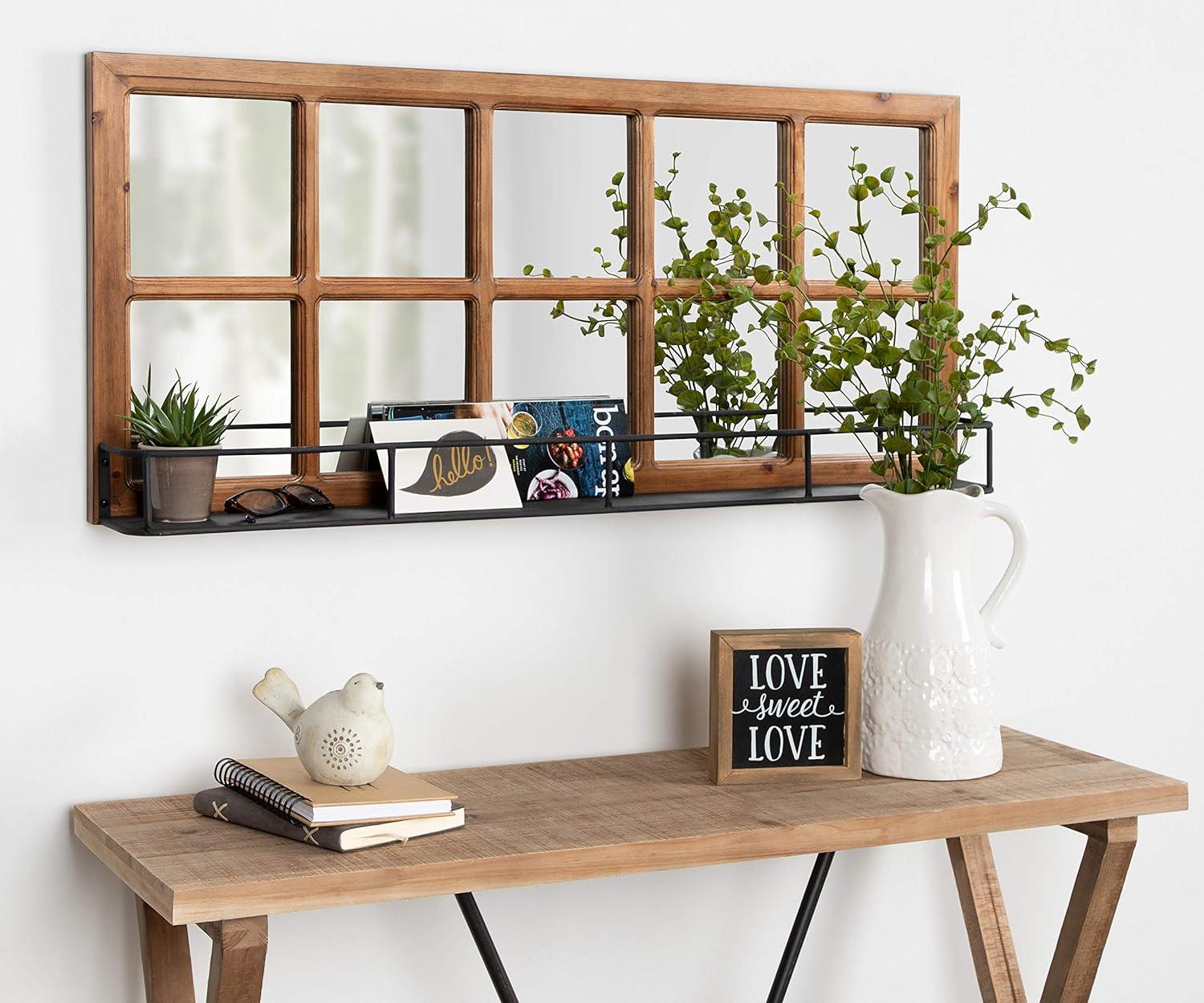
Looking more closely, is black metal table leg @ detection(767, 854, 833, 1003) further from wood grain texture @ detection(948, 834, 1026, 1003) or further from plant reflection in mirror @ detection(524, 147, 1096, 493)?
plant reflection in mirror @ detection(524, 147, 1096, 493)

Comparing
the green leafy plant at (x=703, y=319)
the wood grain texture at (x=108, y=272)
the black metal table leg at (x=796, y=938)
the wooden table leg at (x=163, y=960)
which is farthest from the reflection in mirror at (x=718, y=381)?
the wooden table leg at (x=163, y=960)

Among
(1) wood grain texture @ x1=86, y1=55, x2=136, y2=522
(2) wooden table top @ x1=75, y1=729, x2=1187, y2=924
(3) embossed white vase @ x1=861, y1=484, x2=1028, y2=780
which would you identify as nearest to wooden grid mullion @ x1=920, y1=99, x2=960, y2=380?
(3) embossed white vase @ x1=861, y1=484, x2=1028, y2=780

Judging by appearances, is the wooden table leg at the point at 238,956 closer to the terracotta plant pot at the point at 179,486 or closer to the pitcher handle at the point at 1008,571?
the terracotta plant pot at the point at 179,486

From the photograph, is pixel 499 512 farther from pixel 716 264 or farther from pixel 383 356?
pixel 716 264

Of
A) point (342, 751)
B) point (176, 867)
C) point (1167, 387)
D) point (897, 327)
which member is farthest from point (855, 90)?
point (176, 867)

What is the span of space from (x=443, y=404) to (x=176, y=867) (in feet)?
2.15

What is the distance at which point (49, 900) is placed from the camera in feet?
6.12

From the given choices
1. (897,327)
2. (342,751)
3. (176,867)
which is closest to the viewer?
(176,867)

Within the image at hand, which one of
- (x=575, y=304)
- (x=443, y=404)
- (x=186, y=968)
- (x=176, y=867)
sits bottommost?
(x=186, y=968)

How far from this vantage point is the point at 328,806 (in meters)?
1.67

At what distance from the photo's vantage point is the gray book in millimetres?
1655

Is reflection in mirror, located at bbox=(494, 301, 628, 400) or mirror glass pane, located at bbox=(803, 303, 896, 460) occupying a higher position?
reflection in mirror, located at bbox=(494, 301, 628, 400)

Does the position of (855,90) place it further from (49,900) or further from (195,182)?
(49,900)

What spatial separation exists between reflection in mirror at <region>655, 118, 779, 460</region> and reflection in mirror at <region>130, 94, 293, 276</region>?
494 mm
